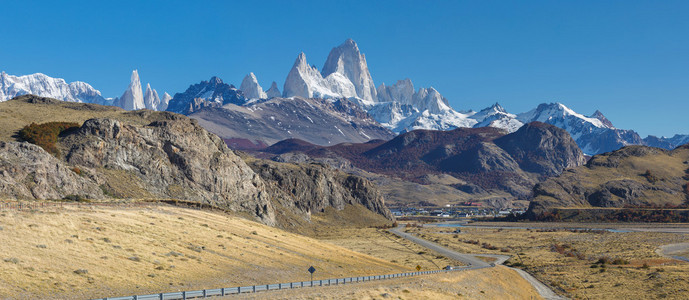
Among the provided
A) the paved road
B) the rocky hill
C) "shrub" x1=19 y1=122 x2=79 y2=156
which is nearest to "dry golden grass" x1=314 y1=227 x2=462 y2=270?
the paved road

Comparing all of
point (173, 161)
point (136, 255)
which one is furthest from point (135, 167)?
point (136, 255)

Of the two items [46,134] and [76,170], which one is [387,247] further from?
[46,134]

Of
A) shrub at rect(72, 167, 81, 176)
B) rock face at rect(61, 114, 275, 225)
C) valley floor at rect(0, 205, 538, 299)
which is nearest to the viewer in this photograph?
valley floor at rect(0, 205, 538, 299)

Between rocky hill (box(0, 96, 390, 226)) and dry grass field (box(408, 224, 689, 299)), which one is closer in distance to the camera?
dry grass field (box(408, 224, 689, 299))

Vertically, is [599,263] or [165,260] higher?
[165,260]

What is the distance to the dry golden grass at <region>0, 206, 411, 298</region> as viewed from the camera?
37812 mm

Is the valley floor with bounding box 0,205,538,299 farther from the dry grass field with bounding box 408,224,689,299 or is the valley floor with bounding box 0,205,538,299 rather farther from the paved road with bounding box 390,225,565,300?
the dry grass field with bounding box 408,224,689,299

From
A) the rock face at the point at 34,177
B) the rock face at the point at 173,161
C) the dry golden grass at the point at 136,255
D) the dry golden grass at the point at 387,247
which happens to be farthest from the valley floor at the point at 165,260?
the rock face at the point at 173,161

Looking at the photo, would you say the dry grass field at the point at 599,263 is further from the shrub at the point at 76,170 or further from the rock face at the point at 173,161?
the shrub at the point at 76,170

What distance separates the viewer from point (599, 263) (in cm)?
9819

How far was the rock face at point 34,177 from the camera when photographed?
7325 centimetres

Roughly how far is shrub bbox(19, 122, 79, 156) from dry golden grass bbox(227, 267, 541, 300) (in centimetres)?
6922

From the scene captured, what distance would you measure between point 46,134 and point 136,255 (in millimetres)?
67087

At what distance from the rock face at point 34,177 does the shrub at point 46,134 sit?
549 inches
